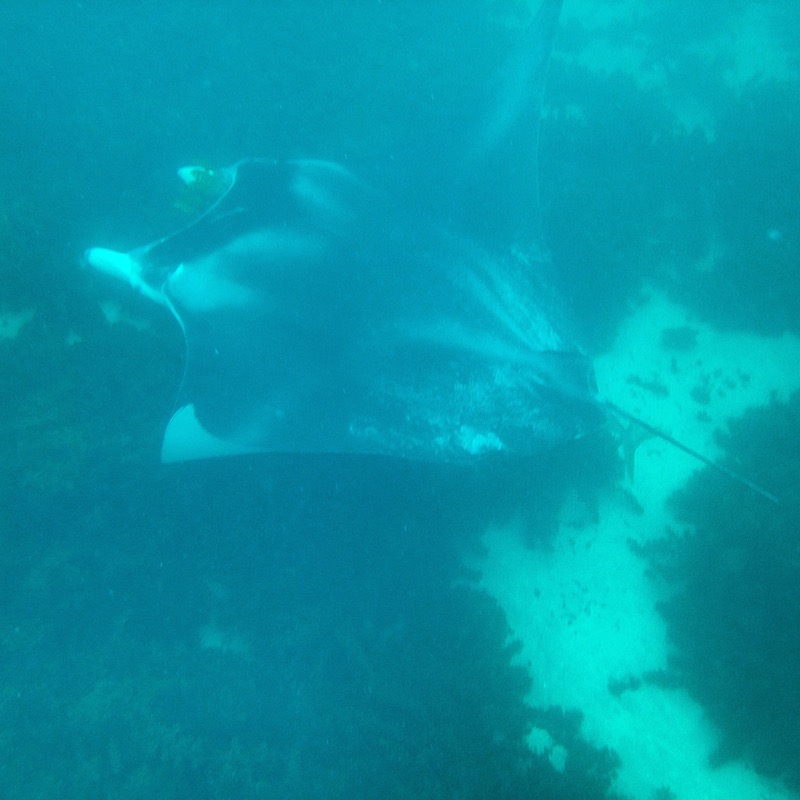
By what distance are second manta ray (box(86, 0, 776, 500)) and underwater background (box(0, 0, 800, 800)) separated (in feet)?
4.36

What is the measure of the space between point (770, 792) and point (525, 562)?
276 centimetres

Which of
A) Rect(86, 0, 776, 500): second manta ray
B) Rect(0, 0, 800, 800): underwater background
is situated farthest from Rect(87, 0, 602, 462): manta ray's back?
Rect(0, 0, 800, 800): underwater background

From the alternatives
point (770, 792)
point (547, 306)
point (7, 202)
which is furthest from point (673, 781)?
point (7, 202)

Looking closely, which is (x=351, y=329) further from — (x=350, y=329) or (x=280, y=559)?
(x=280, y=559)

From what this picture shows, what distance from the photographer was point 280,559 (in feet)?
16.9

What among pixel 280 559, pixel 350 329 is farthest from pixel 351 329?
pixel 280 559

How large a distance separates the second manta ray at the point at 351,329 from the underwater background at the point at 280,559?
1330 mm

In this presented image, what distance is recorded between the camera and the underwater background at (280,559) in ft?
15.2

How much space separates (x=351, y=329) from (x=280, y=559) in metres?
2.31

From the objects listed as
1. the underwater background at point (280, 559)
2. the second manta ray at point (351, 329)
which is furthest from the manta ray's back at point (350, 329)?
the underwater background at point (280, 559)

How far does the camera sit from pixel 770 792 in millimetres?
4797

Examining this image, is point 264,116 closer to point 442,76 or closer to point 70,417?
point 442,76

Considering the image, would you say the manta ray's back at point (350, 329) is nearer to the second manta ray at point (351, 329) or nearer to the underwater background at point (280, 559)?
the second manta ray at point (351, 329)

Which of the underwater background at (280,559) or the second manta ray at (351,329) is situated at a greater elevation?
the second manta ray at (351,329)
